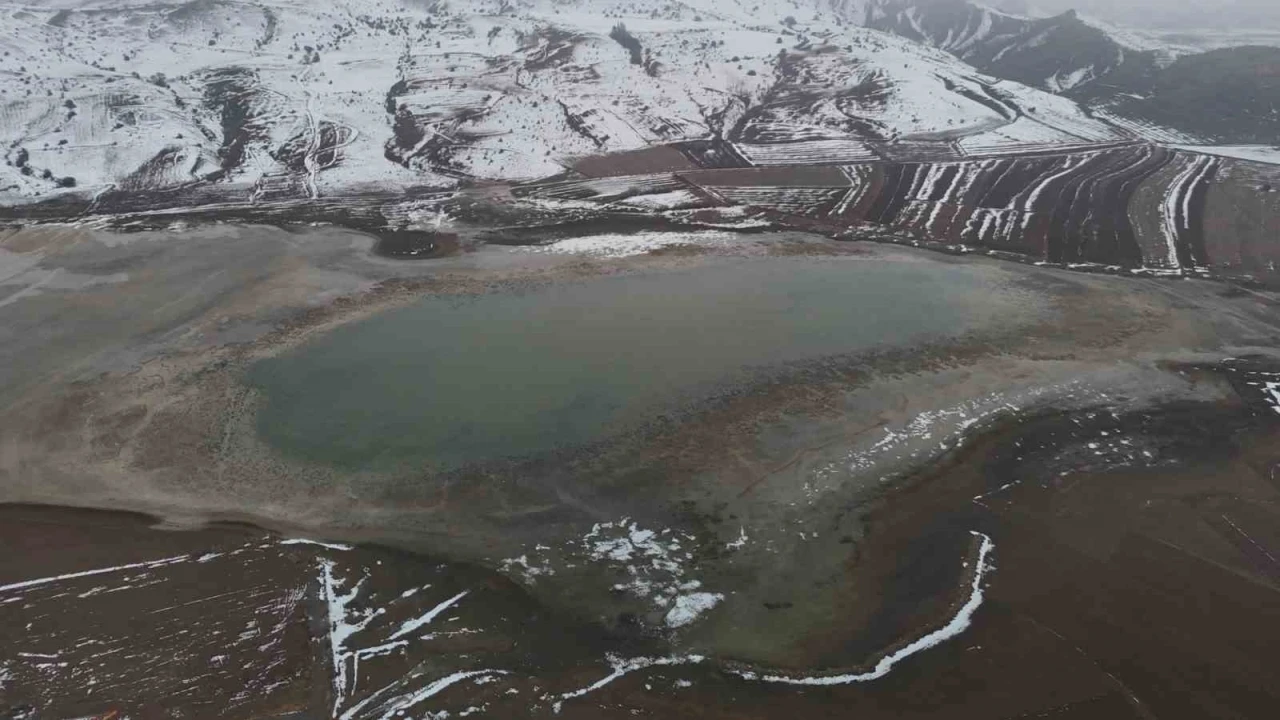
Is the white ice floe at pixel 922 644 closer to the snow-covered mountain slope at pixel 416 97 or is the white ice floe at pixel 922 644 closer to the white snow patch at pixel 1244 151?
the snow-covered mountain slope at pixel 416 97

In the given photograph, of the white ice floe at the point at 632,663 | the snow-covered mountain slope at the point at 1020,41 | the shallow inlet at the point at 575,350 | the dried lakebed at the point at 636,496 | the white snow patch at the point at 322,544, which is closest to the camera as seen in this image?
the white ice floe at the point at 632,663

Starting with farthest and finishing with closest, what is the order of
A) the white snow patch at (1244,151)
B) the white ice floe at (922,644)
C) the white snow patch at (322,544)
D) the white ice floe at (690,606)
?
the white snow patch at (1244,151) → the white snow patch at (322,544) → the white ice floe at (690,606) → the white ice floe at (922,644)

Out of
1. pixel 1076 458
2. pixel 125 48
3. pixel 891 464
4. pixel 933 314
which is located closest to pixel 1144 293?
pixel 933 314

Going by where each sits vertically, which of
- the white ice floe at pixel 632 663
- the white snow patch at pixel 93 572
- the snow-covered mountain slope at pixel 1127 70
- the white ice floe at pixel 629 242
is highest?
the snow-covered mountain slope at pixel 1127 70

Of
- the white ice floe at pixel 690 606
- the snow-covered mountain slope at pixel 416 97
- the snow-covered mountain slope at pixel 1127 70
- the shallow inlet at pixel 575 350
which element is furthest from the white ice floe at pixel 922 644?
the snow-covered mountain slope at pixel 1127 70

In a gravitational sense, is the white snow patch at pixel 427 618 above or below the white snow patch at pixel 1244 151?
below

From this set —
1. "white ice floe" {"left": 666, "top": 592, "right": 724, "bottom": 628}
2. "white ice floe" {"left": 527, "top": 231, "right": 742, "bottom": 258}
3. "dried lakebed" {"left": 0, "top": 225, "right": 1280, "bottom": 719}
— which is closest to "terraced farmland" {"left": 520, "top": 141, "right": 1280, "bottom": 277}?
"dried lakebed" {"left": 0, "top": 225, "right": 1280, "bottom": 719}

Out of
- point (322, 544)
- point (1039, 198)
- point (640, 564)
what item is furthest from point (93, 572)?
point (1039, 198)

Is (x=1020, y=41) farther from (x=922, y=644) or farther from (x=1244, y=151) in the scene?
(x=922, y=644)

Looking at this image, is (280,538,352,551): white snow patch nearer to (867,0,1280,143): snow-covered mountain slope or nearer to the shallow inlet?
the shallow inlet
